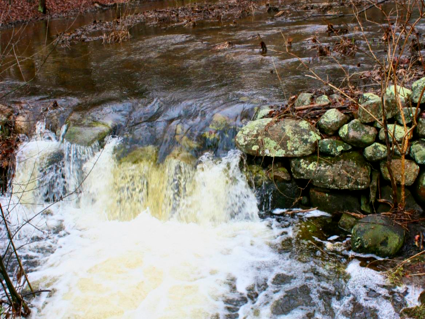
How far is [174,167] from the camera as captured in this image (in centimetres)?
534

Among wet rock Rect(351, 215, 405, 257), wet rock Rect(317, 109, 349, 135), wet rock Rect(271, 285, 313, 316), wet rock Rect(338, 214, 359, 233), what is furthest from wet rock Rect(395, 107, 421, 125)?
wet rock Rect(271, 285, 313, 316)

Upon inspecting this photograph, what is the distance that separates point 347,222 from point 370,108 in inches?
54.1

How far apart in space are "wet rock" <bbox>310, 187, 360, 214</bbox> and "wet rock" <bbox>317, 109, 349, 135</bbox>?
0.76m

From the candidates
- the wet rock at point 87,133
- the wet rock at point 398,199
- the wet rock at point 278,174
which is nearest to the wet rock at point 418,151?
the wet rock at point 398,199

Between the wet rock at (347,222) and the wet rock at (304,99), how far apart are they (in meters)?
1.64

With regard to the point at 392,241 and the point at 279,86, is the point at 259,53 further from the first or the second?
the point at 392,241

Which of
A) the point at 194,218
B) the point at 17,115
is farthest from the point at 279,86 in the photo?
the point at 17,115

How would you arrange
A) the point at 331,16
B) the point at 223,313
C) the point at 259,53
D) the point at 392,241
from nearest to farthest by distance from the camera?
the point at 223,313
the point at 392,241
the point at 259,53
the point at 331,16

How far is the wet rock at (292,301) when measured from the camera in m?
3.59

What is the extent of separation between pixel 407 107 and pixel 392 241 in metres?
1.56

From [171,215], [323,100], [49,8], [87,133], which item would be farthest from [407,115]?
[49,8]

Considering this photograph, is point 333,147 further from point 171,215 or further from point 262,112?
point 171,215

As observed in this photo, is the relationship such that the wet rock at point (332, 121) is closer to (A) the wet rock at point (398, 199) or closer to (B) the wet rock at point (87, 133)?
(A) the wet rock at point (398, 199)

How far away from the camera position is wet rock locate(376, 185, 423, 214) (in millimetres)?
4336
